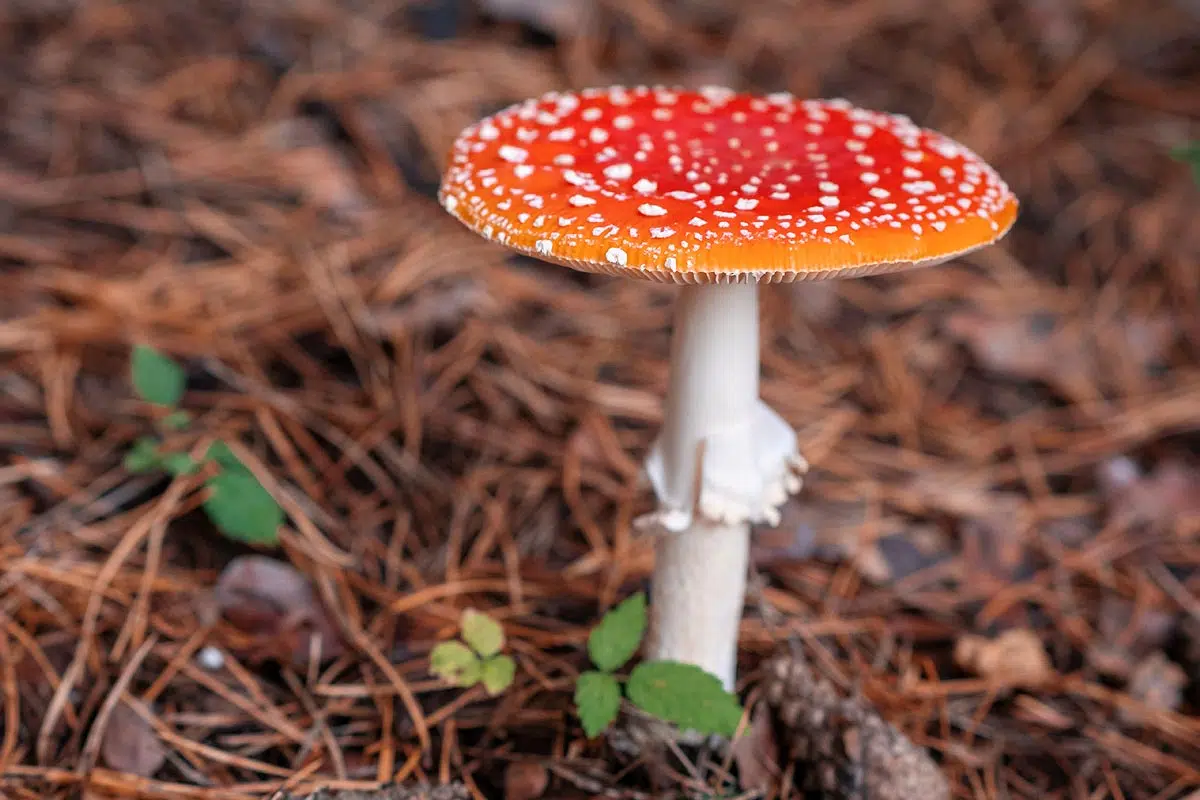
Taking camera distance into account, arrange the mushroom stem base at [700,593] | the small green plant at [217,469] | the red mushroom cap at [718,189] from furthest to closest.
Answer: the small green plant at [217,469], the mushroom stem base at [700,593], the red mushroom cap at [718,189]

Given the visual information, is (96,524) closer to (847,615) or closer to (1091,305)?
(847,615)

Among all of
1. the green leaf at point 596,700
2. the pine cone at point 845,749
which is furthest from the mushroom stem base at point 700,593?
the green leaf at point 596,700

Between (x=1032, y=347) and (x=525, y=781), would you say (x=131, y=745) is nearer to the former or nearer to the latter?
(x=525, y=781)

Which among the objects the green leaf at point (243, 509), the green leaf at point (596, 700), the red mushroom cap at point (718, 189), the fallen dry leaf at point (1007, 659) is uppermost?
the red mushroom cap at point (718, 189)

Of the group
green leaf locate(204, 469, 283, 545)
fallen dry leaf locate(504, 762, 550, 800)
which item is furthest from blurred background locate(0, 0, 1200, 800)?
green leaf locate(204, 469, 283, 545)

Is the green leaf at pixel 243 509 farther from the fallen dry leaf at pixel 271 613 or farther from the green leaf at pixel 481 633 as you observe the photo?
the green leaf at pixel 481 633

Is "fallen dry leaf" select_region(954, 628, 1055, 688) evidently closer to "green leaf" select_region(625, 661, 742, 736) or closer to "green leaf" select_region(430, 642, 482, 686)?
"green leaf" select_region(625, 661, 742, 736)

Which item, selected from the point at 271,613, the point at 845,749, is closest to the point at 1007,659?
the point at 845,749
